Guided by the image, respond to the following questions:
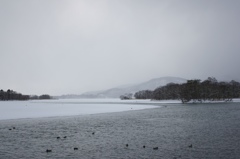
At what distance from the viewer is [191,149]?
25.7m

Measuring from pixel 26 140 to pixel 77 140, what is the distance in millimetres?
6461

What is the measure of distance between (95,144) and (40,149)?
242 inches

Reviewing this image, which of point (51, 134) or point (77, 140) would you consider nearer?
point (77, 140)

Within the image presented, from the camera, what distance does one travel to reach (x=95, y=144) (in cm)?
2936

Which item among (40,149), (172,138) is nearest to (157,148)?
(172,138)

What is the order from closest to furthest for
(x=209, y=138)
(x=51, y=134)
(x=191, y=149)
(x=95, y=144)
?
1. (x=191, y=149)
2. (x=95, y=144)
3. (x=209, y=138)
4. (x=51, y=134)

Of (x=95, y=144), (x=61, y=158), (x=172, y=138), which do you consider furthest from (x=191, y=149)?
(x=61, y=158)

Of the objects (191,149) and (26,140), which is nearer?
(191,149)

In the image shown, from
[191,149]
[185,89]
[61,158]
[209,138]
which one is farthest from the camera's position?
[185,89]

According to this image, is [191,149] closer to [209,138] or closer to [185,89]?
[209,138]

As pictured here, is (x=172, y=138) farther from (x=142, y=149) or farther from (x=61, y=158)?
(x=61, y=158)

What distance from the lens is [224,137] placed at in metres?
31.8

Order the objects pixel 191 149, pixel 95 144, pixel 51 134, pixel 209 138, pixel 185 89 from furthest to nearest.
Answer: pixel 185 89 < pixel 51 134 < pixel 209 138 < pixel 95 144 < pixel 191 149

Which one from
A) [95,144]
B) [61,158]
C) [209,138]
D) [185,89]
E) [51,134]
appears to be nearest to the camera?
[61,158]
